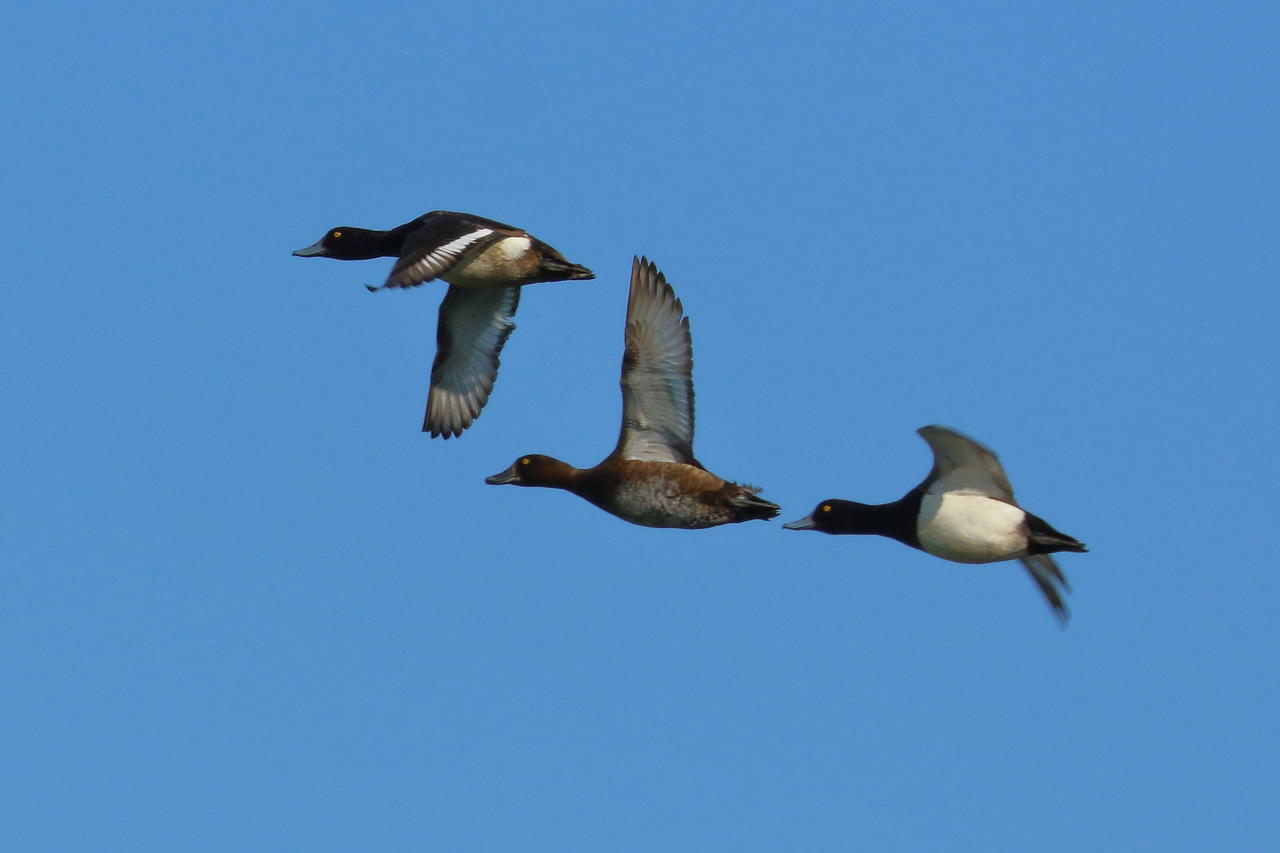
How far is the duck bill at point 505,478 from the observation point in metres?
15.5

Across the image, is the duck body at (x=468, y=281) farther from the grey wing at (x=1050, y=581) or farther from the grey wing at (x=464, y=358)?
the grey wing at (x=1050, y=581)

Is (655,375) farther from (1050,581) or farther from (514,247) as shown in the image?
(1050,581)

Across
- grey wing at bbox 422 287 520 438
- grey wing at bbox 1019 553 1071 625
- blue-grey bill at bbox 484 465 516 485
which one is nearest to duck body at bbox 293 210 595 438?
grey wing at bbox 422 287 520 438

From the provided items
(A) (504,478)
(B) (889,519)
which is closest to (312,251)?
(A) (504,478)

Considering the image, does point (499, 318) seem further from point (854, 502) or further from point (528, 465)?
point (854, 502)

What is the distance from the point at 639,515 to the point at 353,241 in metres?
4.31

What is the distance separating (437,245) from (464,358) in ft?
7.66

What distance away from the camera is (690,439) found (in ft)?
47.6

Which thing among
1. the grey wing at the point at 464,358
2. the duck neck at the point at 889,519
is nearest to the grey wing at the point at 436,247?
the grey wing at the point at 464,358

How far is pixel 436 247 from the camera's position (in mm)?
15352

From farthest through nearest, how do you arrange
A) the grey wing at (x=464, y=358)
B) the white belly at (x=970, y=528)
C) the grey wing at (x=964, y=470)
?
the grey wing at (x=464, y=358)
the white belly at (x=970, y=528)
the grey wing at (x=964, y=470)

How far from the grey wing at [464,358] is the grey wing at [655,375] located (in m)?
3.21

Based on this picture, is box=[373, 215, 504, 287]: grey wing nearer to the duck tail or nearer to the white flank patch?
the white flank patch

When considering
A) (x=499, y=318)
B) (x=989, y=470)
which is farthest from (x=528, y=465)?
(x=989, y=470)
